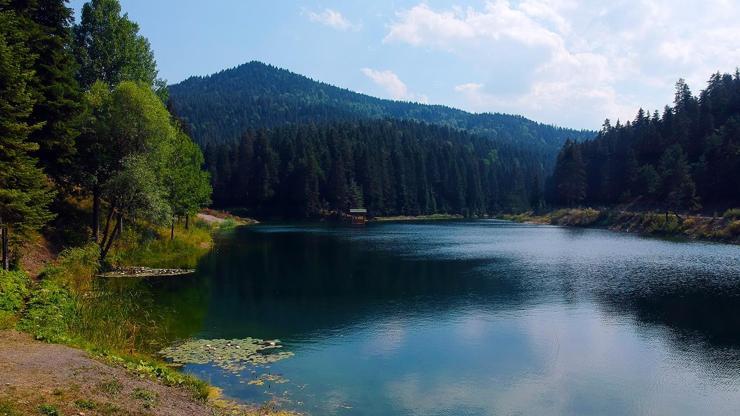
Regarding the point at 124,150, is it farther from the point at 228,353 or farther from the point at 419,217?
the point at 419,217

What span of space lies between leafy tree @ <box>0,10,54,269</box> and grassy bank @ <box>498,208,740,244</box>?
85.7 m

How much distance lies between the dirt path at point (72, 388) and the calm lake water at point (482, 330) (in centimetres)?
382

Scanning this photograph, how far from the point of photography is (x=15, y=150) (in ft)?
86.3

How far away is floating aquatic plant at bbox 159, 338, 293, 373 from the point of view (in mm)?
24516

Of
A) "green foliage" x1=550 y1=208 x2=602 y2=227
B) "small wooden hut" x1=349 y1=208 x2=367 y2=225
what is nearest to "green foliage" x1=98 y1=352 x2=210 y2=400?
"green foliage" x1=550 y1=208 x2=602 y2=227

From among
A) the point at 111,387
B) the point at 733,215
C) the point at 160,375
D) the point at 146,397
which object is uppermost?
the point at 733,215

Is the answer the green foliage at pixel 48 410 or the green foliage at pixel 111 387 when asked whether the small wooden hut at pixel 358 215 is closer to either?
the green foliage at pixel 111 387

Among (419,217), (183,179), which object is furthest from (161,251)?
(419,217)

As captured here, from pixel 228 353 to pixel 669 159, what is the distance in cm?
12304

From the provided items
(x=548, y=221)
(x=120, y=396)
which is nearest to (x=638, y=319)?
(x=120, y=396)

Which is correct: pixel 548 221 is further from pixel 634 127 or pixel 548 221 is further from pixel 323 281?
pixel 323 281

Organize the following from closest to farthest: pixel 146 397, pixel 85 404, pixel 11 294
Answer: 1. pixel 85 404
2. pixel 146 397
3. pixel 11 294

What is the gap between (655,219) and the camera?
342 ft

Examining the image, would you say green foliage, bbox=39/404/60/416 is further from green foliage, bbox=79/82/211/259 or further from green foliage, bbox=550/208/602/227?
green foliage, bbox=550/208/602/227
